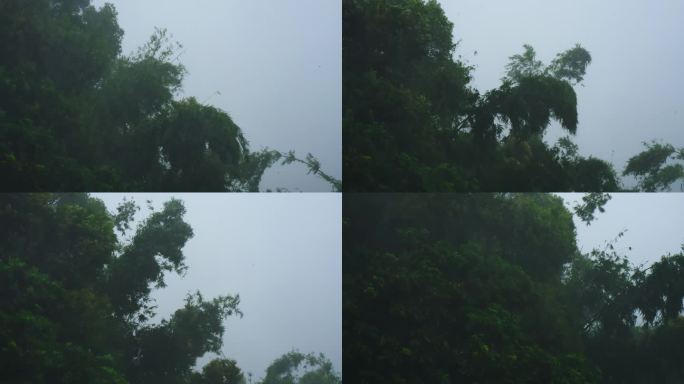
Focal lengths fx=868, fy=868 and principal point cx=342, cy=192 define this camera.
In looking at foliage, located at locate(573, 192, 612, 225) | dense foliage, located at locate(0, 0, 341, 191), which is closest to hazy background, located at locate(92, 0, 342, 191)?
dense foliage, located at locate(0, 0, 341, 191)

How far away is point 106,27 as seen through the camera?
436 cm

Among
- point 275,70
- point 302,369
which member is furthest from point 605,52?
point 302,369

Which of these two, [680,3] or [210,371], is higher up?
[680,3]

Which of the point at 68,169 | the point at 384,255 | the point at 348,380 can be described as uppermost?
the point at 68,169

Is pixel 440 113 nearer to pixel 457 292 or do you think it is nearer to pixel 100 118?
pixel 457 292

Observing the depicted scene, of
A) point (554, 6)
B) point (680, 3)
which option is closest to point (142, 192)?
point (554, 6)

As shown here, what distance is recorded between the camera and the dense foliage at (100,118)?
4.22 meters

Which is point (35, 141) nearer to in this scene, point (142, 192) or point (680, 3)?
point (142, 192)

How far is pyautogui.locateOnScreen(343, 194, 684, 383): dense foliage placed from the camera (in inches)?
176

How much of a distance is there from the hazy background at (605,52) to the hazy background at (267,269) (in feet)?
3.90

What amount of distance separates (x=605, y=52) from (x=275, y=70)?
1.80 metres

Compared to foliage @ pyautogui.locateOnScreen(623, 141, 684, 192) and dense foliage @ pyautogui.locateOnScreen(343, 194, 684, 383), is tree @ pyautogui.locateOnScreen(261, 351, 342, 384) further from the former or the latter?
foliage @ pyautogui.locateOnScreen(623, 141, 684, 192)

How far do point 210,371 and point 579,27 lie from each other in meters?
2.68

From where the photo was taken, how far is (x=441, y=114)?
15.2ft
